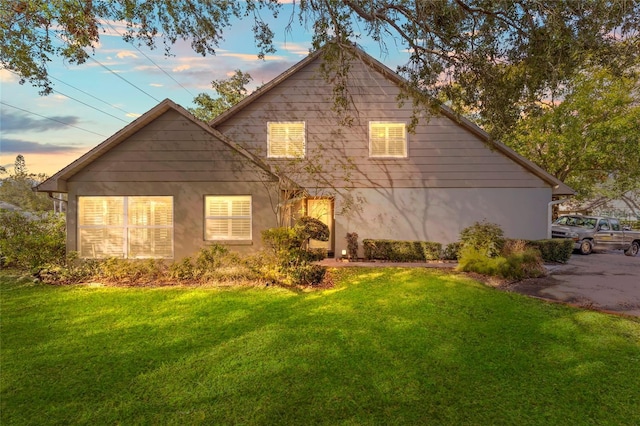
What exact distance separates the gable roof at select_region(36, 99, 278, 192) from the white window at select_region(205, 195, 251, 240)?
4.79 feet

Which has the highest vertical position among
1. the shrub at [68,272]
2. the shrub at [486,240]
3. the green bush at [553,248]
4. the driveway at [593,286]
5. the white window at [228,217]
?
the white window at [228,217]

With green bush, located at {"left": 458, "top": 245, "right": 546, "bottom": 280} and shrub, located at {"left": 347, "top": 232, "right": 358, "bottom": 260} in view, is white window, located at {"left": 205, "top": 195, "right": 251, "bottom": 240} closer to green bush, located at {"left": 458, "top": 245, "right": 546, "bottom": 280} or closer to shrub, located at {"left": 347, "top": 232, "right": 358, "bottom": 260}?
shrub, located at {"left": 347, "top": 232, "right": 358, "bottom": 260}

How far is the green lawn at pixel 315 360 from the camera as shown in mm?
3549

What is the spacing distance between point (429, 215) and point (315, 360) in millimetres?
10299

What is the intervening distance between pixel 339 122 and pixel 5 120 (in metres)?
9.91

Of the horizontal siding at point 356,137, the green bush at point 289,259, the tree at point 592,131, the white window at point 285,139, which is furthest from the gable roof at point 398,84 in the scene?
the green bush at point 289,259

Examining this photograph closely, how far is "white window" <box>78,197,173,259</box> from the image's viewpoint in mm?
10992

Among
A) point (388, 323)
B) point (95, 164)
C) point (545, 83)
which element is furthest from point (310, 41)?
point (95, 164)

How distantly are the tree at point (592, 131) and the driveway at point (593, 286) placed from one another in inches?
301

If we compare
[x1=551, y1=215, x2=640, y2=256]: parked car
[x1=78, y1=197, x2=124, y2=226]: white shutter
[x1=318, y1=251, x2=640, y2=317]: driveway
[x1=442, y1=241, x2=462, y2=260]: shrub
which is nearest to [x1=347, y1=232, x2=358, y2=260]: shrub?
[x1=318, y1=251, x2=640, y2=317]: driveway

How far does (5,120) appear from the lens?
7598 millimetres

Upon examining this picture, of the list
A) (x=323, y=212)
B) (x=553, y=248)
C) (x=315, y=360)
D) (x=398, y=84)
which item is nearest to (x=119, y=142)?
(x=323, y=212)

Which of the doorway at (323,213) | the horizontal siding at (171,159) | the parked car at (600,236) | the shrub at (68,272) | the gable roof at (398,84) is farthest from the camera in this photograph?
the parked car at (600,236)

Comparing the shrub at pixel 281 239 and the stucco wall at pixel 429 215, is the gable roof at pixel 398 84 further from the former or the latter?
the shrub at pixel 281 239
